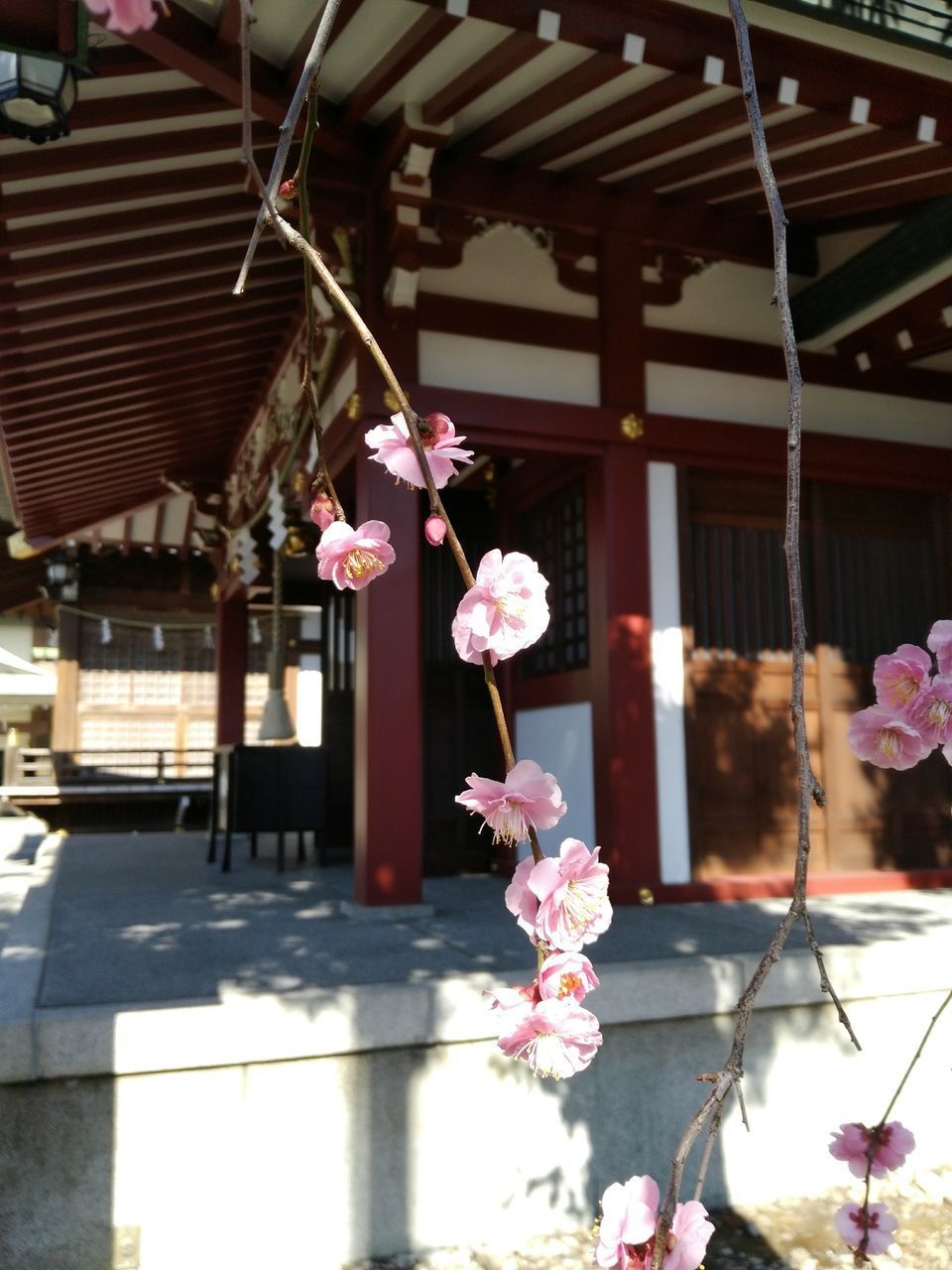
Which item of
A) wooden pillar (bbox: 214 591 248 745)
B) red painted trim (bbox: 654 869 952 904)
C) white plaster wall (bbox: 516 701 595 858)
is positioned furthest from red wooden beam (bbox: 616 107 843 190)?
wooden pillar (bbox: 214 591 248 745)

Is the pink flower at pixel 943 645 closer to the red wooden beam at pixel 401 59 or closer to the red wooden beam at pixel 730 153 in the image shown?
the red wooden beam at pixel 401 59

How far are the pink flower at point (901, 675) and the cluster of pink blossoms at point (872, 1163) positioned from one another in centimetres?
68

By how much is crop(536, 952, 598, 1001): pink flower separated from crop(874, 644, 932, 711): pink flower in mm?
496

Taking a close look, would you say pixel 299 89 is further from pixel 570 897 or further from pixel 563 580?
pixel 563 580

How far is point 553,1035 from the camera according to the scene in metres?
0.85

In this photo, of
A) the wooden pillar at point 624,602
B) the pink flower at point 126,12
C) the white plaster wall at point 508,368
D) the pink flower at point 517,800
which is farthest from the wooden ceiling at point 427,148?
the pink flower at point 517,800

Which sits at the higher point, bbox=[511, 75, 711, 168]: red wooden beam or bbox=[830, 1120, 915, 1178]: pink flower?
bbox=[511, 75, 711, 168]: red wooden beam

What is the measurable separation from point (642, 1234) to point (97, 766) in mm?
11940

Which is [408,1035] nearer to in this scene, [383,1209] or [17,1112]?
[383,1209]

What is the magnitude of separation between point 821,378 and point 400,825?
311 centimetres

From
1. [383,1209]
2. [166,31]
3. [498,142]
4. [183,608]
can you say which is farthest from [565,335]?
[183,608]

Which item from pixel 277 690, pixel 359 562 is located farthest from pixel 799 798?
pixel 277 690

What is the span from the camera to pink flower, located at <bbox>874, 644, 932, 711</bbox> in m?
1.14

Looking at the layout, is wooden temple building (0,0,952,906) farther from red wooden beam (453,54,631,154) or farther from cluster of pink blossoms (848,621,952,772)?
cluster of pink blossoms (848,621,952,772)
